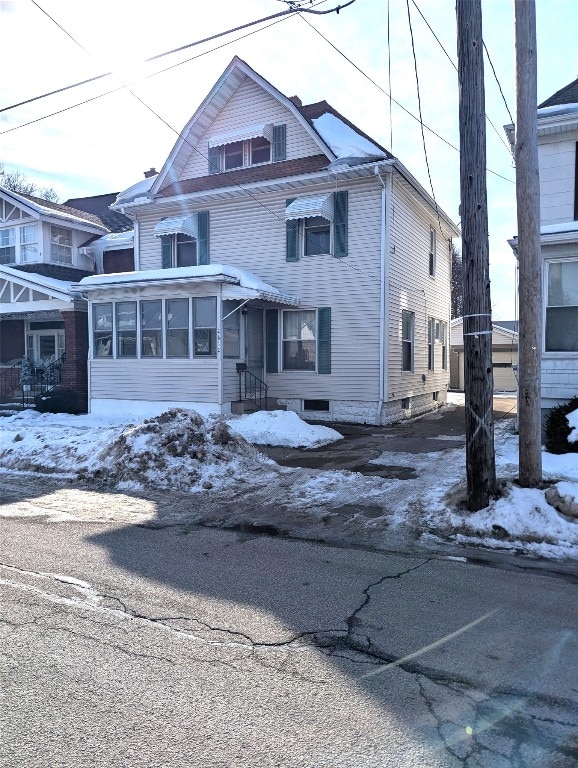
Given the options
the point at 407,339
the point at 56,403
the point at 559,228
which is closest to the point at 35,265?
the point at 56,403

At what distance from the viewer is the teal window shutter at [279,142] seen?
17.4m

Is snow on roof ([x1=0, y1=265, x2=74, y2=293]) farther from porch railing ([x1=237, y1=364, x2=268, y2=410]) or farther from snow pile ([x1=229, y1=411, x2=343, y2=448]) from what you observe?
snow pile ([x1=229, y1=411, x2=343, y2=448])

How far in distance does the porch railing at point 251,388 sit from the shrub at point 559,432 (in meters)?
8.12

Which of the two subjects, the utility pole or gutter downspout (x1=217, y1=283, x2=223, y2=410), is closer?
the utility pole

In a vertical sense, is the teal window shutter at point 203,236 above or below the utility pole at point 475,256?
above

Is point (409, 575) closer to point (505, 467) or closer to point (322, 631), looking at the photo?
point (322, 631)

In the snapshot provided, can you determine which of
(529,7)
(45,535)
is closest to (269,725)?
(45,535)

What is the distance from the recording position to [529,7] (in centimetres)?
659

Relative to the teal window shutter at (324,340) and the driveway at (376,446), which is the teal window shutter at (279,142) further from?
the driveway at (376,446)

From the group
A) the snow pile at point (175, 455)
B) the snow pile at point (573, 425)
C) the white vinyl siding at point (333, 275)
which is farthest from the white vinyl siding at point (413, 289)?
the snow pile at point (175, 455)

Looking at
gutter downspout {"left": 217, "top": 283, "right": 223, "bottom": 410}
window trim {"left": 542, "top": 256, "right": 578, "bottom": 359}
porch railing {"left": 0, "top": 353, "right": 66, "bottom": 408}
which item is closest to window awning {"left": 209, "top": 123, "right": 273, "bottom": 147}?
gutter downspout {"left": 217, "top": 283, "right": 223, "bottom": 410}

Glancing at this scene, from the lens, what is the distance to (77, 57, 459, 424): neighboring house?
15.5 meters

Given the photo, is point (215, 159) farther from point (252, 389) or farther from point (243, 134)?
point (252, 389)

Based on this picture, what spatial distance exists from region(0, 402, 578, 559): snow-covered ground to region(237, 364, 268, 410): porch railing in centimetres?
340
